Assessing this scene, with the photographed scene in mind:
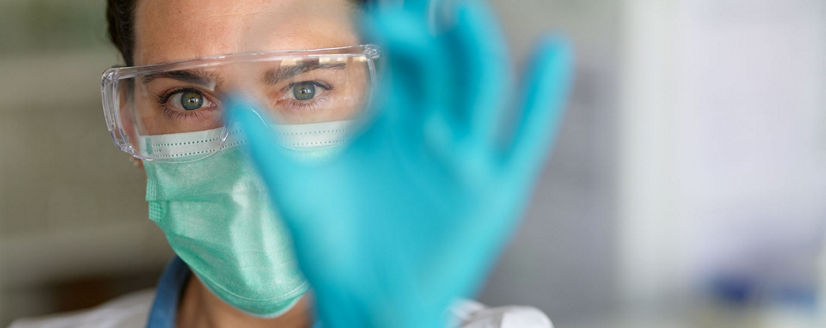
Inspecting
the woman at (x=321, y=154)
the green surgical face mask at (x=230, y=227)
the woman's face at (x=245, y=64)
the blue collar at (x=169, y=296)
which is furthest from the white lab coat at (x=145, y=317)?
the woman's face at (x=245, y=64)

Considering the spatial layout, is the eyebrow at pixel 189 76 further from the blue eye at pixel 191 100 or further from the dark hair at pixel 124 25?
the dark hair at pixel 124 25

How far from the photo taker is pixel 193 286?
1.42 metres

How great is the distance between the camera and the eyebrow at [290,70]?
3.16ft

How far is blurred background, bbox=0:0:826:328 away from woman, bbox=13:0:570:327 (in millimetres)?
642

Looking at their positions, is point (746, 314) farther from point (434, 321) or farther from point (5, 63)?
point (5, 63)

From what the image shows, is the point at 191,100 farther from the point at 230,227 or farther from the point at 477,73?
the point at 477,73

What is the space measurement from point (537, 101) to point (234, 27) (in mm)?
653

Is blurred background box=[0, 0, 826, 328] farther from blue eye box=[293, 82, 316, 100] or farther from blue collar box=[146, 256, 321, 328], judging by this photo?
blue eye box=[293, 82, 316, 100]

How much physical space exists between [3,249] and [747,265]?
254 centimetres

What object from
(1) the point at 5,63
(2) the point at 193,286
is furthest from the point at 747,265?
(1) the point at 5,63

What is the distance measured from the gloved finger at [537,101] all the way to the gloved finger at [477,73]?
0.07 feet


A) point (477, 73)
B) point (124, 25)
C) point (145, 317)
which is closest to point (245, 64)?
point (124, 25)

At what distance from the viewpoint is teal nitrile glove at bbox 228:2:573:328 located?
54 cm

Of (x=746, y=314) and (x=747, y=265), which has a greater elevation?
(x=747, y=265)
